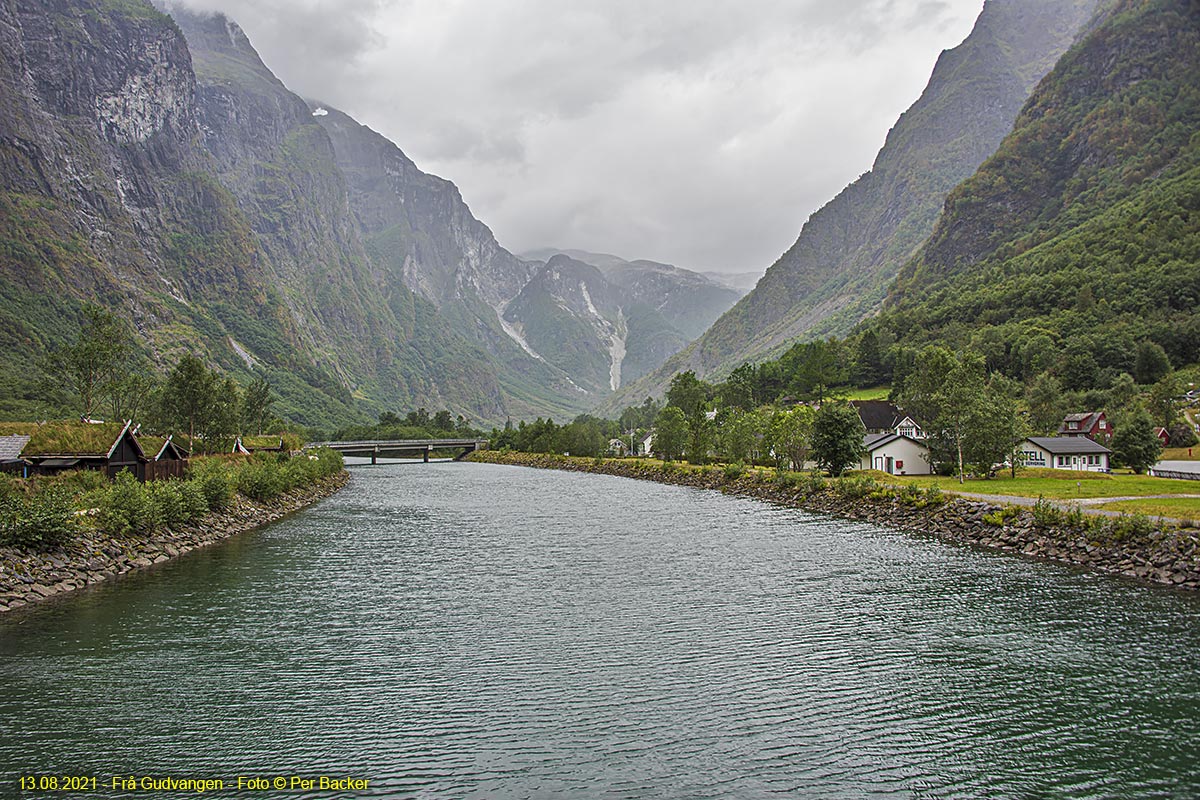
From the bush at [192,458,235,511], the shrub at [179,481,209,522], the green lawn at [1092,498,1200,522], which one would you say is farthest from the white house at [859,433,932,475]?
the shrub at [179,481,209,522]

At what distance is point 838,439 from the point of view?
82625 millimetres

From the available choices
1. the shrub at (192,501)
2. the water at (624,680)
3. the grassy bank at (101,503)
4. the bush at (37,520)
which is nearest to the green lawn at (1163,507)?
the water at (624,680)

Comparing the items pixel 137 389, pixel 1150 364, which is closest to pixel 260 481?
pixel 137 389

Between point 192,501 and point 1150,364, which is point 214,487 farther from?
point 1150,364

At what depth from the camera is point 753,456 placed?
366 ft

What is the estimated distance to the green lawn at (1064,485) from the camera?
5056 centimetres

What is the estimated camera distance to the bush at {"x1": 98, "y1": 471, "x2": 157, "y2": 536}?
129 feet

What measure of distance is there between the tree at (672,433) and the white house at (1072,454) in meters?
59.4

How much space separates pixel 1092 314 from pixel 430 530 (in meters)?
137

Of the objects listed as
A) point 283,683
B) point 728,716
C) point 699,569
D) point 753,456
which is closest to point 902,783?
point 728,716

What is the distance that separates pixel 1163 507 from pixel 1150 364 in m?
93.2

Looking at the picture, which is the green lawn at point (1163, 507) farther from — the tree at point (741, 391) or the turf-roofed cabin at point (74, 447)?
the tree at point (741, 391)

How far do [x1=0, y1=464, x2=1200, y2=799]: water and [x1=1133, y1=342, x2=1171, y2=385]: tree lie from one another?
103012 millimetres

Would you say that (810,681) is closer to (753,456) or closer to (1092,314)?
(753,456)
